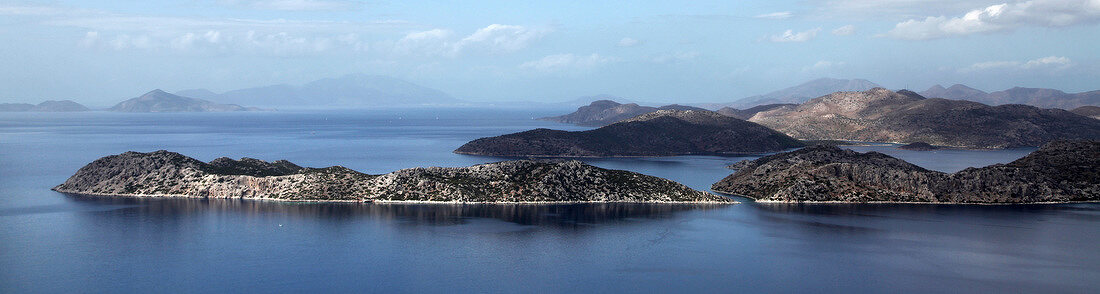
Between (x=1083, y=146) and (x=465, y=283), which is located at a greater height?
(x=1083, y=146)

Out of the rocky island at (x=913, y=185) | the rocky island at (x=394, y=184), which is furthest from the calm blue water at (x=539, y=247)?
the rocky island at (x=394, y=184)

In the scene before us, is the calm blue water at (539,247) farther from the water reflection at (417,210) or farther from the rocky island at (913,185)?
the rocky island at (913,185)

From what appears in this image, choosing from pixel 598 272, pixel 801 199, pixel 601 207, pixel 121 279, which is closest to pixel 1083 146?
pixel 801 199

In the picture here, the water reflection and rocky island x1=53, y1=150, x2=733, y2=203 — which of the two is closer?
the water reflection

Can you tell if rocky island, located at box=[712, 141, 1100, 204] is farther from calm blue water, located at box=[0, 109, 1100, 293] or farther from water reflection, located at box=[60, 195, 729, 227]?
water reflection, located at box=[60, 195, 729, 227]

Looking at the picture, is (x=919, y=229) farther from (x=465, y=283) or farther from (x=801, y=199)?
(x=465, y=283)

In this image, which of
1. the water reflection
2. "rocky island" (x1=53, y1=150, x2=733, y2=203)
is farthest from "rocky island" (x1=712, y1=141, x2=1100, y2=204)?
the water reflection

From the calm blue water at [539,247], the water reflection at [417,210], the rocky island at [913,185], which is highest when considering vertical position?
the rocky island at [913,185]
